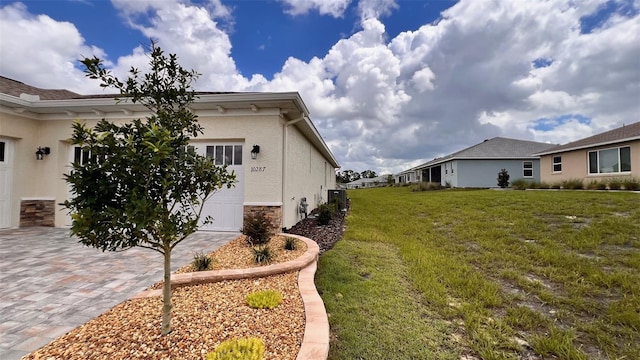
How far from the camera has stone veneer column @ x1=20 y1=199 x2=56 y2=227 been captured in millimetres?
8117

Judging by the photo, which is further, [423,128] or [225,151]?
[423,128]

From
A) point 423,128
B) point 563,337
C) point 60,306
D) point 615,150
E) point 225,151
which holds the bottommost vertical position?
point 563,337

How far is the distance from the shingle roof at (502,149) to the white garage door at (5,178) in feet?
86.8

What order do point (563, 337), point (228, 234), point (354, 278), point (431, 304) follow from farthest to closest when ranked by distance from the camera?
1. point (228, 234)
2. point (354, 278)
3. point (431, 304)
4. point (563, 337)

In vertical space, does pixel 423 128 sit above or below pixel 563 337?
above

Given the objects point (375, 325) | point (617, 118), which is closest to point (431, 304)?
point (375, 325)

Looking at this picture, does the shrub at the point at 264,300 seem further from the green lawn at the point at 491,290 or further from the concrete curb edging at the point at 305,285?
the green lawn at the point at 491,290

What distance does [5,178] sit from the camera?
25.7ft

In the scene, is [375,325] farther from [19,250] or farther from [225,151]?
[19,250]

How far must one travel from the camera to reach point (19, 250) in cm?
546

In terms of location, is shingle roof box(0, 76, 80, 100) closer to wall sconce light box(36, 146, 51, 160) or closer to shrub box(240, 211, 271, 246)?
wall sconce light box(36, 146, 51, 160)

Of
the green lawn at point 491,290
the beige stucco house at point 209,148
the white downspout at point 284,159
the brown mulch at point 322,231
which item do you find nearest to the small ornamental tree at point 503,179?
the green lawn at point 491,290

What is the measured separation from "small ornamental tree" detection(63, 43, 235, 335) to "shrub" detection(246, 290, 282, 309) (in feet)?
2.78

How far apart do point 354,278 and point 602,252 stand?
203 inches
